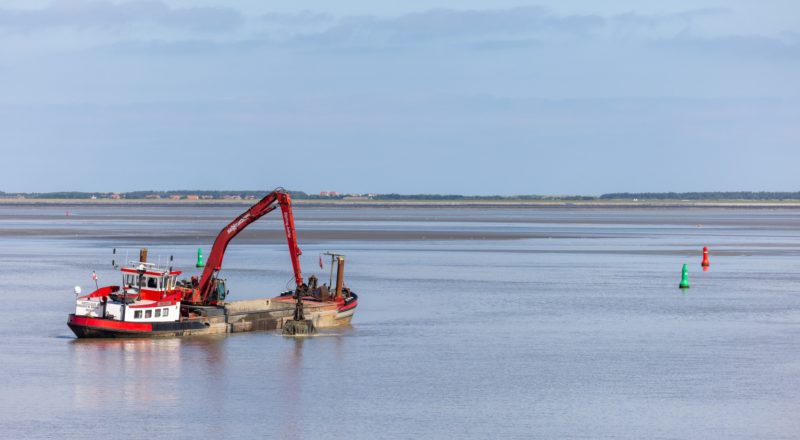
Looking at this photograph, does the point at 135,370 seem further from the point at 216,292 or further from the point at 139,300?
the point at 216,292

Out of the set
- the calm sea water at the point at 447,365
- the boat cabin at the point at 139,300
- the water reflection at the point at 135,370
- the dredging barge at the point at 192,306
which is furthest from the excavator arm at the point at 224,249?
the water reflection at the point at 135,370

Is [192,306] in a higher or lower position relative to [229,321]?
higher

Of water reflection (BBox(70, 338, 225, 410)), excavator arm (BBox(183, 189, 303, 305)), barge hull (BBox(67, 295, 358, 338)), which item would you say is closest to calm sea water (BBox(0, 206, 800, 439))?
water reflection (BBox(70, 338, 225, 410))

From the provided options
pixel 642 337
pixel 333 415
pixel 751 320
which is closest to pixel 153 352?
pixel 333 415

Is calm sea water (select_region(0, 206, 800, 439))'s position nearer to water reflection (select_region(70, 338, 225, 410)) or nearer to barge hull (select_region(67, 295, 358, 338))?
water reflection (select_region(70, 338, 225, 410))

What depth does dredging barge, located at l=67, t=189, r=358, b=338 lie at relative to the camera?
44.9 metres

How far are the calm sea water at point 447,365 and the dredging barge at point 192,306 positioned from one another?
2.66 ft

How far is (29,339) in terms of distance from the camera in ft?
145

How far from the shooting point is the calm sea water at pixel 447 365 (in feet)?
100

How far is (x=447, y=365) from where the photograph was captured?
3938 centimetres

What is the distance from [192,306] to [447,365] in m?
12.6

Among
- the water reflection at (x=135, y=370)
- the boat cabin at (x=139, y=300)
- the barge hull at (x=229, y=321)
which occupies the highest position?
the boat cabin at (x=139, y=300)

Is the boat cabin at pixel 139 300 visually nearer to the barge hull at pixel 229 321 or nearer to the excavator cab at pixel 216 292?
the barge hull at pixel 229 321

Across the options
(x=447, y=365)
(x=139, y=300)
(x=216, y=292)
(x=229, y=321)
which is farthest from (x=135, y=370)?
(x=216, y=292)
